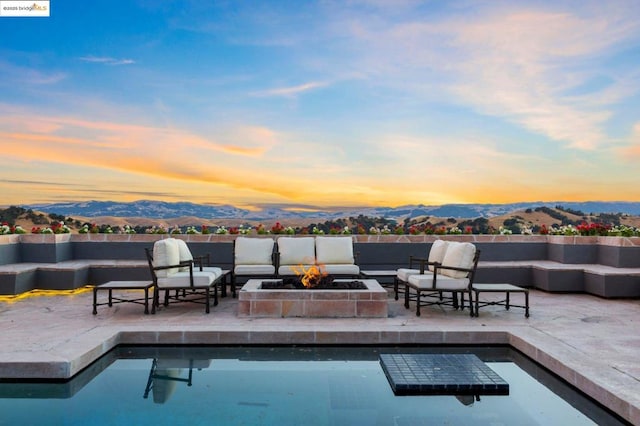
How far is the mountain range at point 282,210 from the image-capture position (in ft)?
37.2

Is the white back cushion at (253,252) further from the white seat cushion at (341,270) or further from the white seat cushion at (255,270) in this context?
the white seat cushion at (341,270)

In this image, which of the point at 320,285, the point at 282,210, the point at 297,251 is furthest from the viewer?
the point at 282,210

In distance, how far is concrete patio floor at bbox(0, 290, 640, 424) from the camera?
4078 mm

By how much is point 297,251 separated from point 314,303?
2157mm

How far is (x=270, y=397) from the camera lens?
3797 millimetres

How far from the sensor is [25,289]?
8086 millimetres

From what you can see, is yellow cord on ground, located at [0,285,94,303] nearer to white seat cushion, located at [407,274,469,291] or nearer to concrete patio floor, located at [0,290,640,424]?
concrete patio floor, located at [0,290,640,424]

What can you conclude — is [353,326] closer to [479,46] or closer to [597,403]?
[597,403]

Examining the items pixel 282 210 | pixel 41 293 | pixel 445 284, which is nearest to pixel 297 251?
pixel 445 284

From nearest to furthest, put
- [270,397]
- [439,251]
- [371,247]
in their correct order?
[270,397]
[439,251]
[371,247]

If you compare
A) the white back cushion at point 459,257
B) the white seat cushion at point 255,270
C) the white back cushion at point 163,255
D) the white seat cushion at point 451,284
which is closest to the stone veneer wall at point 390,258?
the white seat cushion at point 255,270

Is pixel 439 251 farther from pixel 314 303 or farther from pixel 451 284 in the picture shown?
pixel 314 303

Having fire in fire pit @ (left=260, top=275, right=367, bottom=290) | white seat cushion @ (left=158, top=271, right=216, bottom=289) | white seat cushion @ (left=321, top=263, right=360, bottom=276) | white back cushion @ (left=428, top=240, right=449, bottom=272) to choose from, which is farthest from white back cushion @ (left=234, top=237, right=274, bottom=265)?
white back cushion @ (left=428, top=240, right=449, bottom=272)

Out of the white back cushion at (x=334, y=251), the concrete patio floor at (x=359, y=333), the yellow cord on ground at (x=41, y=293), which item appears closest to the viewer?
the concrete patio floor at (x=359, y=333)
